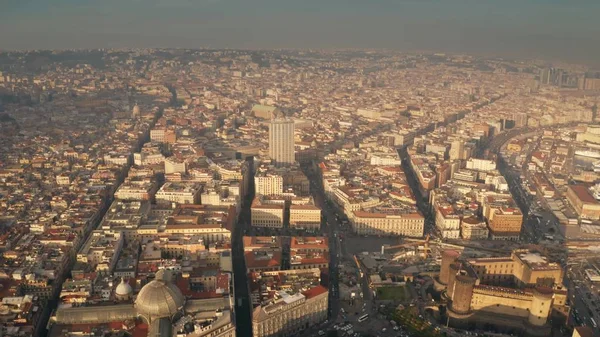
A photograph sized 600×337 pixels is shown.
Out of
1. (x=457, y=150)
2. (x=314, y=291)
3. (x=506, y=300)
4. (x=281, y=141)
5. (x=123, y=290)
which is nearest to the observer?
(x=123, y=290)

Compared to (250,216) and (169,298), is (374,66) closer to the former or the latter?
(250,216)

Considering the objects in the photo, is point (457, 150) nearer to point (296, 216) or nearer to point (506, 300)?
point (296, 216)

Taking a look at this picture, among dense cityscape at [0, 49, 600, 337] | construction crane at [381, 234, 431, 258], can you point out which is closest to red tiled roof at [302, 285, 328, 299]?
dense cityscape at [0, 49, 600, 337]

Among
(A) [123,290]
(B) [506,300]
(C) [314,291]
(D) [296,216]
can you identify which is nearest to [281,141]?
(D) [296,216]

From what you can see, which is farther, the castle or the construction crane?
the construction crane

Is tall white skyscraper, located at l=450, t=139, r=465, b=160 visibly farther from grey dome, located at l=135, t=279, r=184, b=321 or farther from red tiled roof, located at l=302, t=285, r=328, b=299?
grey dome, located at l=135, t=279, r=184, b=321

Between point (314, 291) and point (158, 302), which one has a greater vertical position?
point (158, 302)

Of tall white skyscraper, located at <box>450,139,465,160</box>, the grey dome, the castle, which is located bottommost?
the castle

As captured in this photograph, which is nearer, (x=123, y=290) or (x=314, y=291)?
(x=123, y=290)
